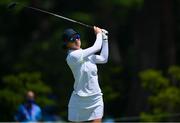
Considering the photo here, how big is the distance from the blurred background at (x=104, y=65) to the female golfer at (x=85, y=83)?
1069 centimetres

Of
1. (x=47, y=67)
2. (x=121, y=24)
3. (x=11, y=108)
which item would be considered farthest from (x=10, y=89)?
(x=121, y=24)

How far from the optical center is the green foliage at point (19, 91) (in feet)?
79.4

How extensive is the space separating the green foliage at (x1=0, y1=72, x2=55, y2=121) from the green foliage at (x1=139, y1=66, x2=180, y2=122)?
2.91 meters

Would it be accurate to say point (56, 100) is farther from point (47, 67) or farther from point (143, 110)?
point (143, 110)

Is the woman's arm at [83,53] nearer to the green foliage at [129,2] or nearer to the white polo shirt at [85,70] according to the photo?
the white polo shirt at [85,70]

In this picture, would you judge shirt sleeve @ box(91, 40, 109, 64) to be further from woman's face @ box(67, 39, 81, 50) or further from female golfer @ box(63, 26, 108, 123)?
woman's face @ box(67, 39, 81, 50)

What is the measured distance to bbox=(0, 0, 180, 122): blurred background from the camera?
2333cm

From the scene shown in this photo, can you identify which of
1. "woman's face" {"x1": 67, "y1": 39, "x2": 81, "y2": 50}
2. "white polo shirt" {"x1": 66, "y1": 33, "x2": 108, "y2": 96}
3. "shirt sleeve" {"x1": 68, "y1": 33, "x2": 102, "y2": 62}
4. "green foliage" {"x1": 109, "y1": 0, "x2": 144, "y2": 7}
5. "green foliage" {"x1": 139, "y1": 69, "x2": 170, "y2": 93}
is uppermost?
"green foliage" {"x1": 109, "y1": 0, "x2": 144, "y2": 7}

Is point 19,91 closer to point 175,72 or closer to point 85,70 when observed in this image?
point 175,72

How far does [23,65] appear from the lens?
26.7 metres

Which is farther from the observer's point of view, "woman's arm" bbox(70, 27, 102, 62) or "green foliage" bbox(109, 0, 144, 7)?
"green foliage" bbox(109, 0, 144, 7)

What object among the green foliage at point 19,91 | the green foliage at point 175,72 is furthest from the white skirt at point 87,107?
the green foliage at point 19,91

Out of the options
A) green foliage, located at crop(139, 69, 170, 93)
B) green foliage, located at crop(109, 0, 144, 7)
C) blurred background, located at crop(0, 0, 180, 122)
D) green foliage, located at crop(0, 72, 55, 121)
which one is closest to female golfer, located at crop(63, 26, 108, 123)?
blurred background, located at crop(0, 0, 180, 122)

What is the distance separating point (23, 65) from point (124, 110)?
11.4 ft
